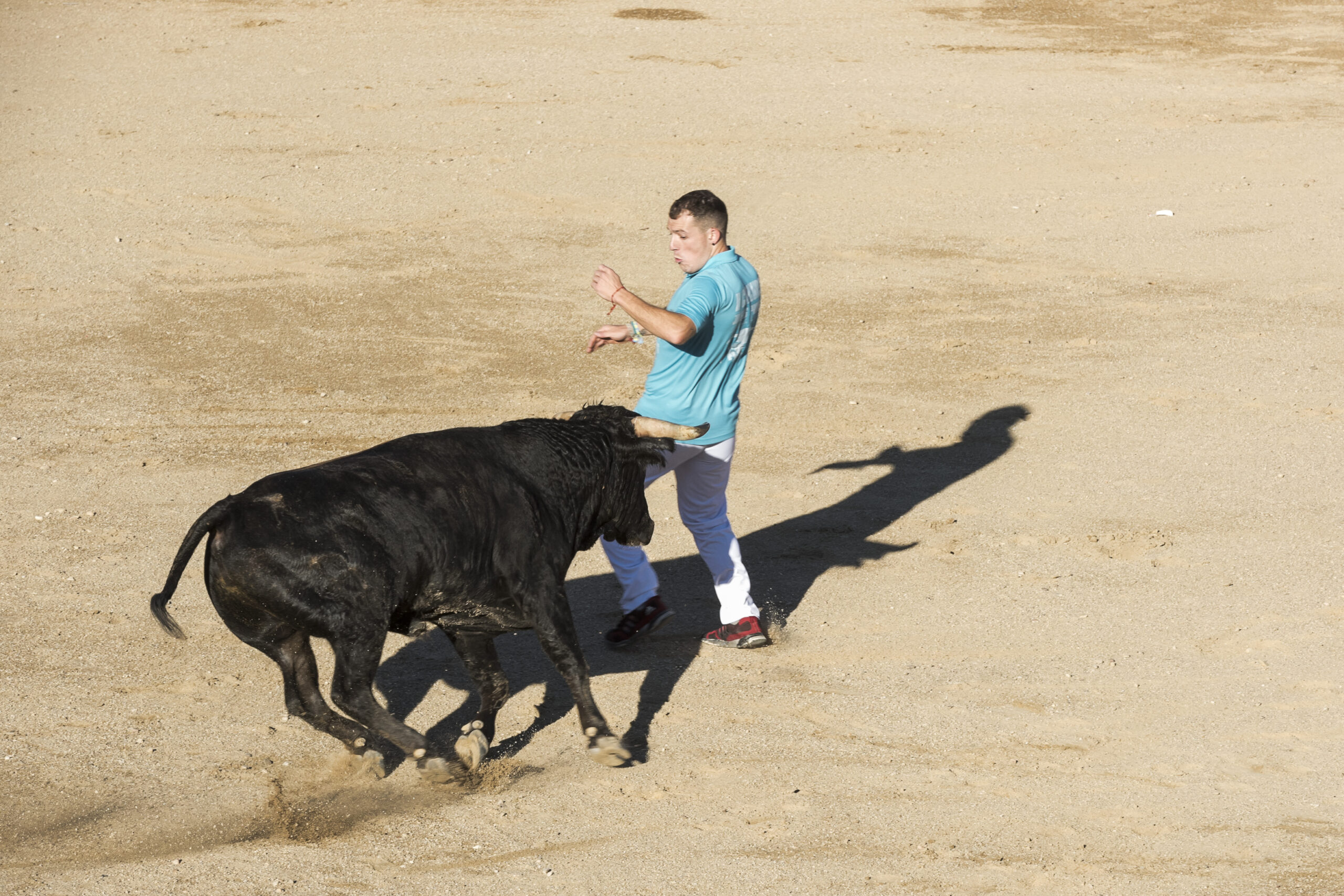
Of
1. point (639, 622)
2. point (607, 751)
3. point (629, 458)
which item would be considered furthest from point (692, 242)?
point (607, 751)

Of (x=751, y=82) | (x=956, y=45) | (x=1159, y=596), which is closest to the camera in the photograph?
(x=1159, y=596)

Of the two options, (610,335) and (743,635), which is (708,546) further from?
(610,335)

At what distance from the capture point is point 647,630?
720 centimetres

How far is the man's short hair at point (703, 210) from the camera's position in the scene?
6.37m

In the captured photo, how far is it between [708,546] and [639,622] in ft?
1.81

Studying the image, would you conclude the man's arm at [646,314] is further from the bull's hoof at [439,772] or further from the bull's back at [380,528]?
the bull's hoof at [439,772]

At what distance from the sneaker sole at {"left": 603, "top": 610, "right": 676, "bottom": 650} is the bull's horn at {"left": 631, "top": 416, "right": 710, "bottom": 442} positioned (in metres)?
1.27

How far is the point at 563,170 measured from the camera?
1537 centimetres

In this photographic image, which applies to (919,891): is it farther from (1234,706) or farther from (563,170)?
(563,170)

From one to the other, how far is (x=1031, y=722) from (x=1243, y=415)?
188 inches

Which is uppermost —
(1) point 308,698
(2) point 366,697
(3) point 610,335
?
(3) point 610,335

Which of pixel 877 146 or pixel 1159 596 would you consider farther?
pixel 877 146

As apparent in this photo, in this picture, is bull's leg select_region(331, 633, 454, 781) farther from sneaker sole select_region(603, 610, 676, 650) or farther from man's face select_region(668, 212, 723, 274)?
man's face select_region(668, 212, 723, 274)

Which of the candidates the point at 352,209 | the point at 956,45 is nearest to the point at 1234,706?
the point at 352,209
